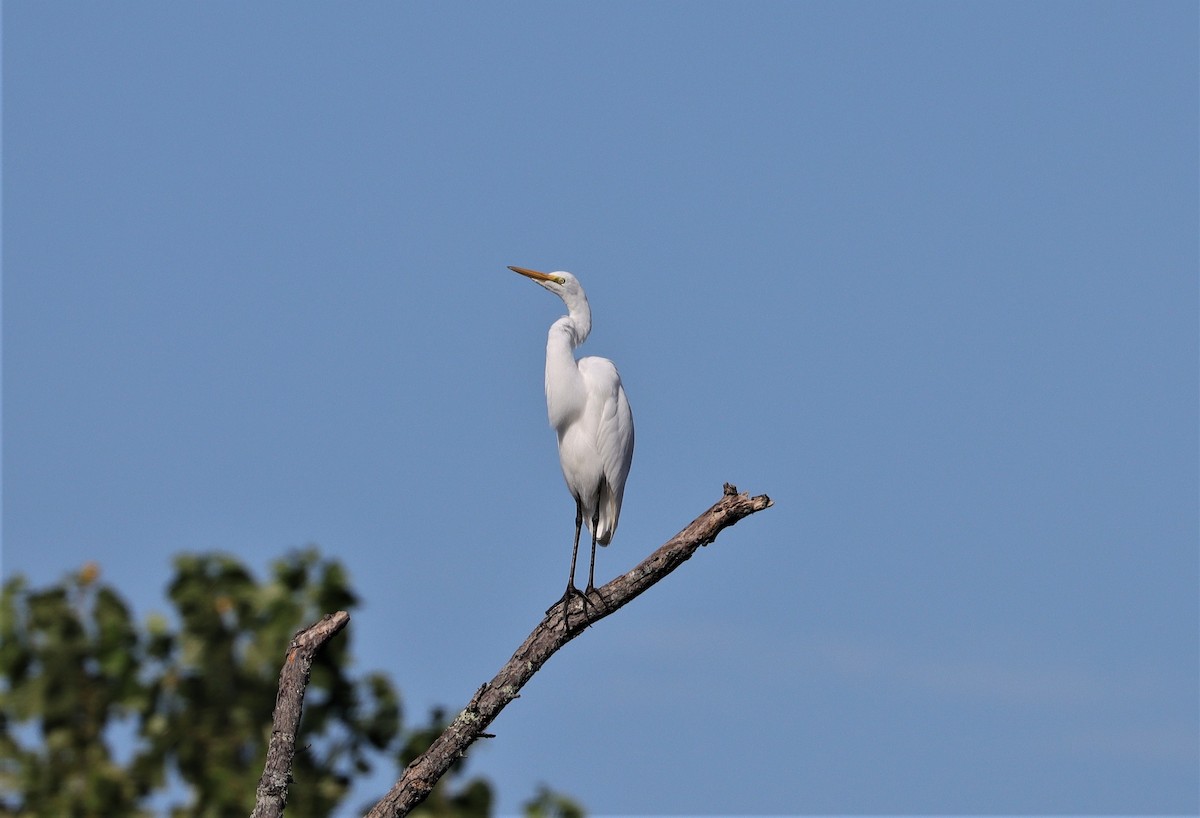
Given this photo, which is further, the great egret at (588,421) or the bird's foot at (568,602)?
the great egret at (588,421)

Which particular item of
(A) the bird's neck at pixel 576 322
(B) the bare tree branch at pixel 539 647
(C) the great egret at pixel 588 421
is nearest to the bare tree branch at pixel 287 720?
(B) the bare tree branch at pixel 539 647

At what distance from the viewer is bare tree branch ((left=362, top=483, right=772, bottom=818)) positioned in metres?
7.32

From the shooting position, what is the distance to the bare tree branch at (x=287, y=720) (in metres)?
7.13

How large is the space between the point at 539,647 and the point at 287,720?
1.44m

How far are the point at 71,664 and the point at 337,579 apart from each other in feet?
10.3

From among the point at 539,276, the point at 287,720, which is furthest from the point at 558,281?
the point at 287,720

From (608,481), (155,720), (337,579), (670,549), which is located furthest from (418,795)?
(155,720)

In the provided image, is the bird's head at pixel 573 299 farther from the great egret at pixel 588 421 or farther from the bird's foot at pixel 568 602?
the bird's foot at pixel 568 602

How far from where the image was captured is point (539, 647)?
791cm

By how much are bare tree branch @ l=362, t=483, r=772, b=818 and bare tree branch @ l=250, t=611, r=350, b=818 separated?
1.56ft

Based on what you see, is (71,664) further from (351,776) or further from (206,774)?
(351,776)

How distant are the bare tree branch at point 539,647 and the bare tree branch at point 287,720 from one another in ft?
1.56

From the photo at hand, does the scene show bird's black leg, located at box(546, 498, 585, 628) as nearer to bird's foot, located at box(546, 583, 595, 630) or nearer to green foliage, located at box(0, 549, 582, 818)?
bird's foot, located at box(546, 583, 595, 630)

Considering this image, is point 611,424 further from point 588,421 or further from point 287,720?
point 287,720
